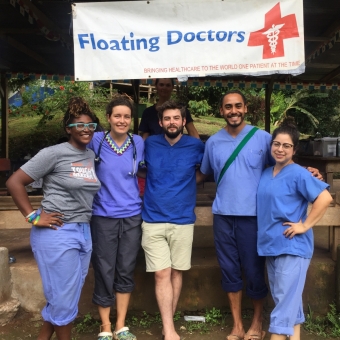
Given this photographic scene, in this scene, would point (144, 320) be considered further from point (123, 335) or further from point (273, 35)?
point (273, 35)

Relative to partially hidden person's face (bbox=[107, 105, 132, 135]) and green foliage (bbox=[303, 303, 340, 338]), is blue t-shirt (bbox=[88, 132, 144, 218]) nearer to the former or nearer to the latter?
partially hidden person's face (bbox=[107, 105, 132, 135])

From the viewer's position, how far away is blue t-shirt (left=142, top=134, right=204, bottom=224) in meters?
3.01

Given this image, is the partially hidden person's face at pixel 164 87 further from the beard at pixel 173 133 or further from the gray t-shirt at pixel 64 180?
the gray t-shirt at pixel 64 180

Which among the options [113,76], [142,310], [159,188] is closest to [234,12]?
[113,76]

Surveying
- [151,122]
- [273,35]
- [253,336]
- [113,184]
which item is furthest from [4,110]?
[253,336]

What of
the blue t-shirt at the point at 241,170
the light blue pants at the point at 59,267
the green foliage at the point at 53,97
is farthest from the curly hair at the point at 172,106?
the green foliage at the point at 53,97

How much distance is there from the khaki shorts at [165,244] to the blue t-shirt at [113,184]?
213 mm

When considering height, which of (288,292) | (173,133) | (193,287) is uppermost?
(173,133)

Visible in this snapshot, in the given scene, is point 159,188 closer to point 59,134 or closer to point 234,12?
point 234,12

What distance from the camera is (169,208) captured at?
3.00 meters

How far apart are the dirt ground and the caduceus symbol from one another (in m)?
2.26

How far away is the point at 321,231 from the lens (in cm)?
455

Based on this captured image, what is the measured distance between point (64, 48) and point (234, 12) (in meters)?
4.04

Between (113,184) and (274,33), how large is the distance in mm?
1692
